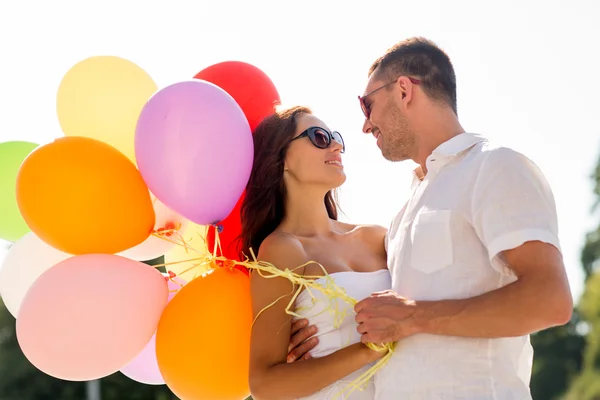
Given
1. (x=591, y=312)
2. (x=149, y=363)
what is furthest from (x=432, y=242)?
(x=591, y=312)

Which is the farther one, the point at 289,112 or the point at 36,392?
the point at 36,392

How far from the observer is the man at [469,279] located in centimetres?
312

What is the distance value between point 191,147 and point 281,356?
1.03 metres

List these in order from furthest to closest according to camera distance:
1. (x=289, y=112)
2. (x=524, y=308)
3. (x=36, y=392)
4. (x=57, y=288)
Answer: (x=36, y=392)
(x=289, y=112)
(x=57, y=288)
(x=524, y=308)

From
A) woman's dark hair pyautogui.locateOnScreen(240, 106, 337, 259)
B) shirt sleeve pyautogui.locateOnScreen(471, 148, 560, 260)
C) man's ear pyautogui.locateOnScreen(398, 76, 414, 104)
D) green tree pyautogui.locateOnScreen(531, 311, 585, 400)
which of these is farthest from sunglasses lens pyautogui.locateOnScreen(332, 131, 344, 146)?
green tree pyautogui.locateOnScreen(531, 311, 585, 400)

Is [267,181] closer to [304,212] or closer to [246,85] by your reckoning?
[304,212]

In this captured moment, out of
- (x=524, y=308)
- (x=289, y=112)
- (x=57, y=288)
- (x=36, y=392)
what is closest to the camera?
(x=524, y=308)

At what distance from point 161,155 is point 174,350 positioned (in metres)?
0.90

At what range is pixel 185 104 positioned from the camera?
3957 millimetres

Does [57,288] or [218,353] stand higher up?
Result: [57,288]

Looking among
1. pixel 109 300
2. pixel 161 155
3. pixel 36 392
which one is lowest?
pixel 36 392

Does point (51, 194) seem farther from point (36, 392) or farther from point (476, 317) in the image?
point (36, 392)

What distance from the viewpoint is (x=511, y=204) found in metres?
3.19

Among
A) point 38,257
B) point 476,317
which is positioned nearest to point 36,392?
point 38,257
